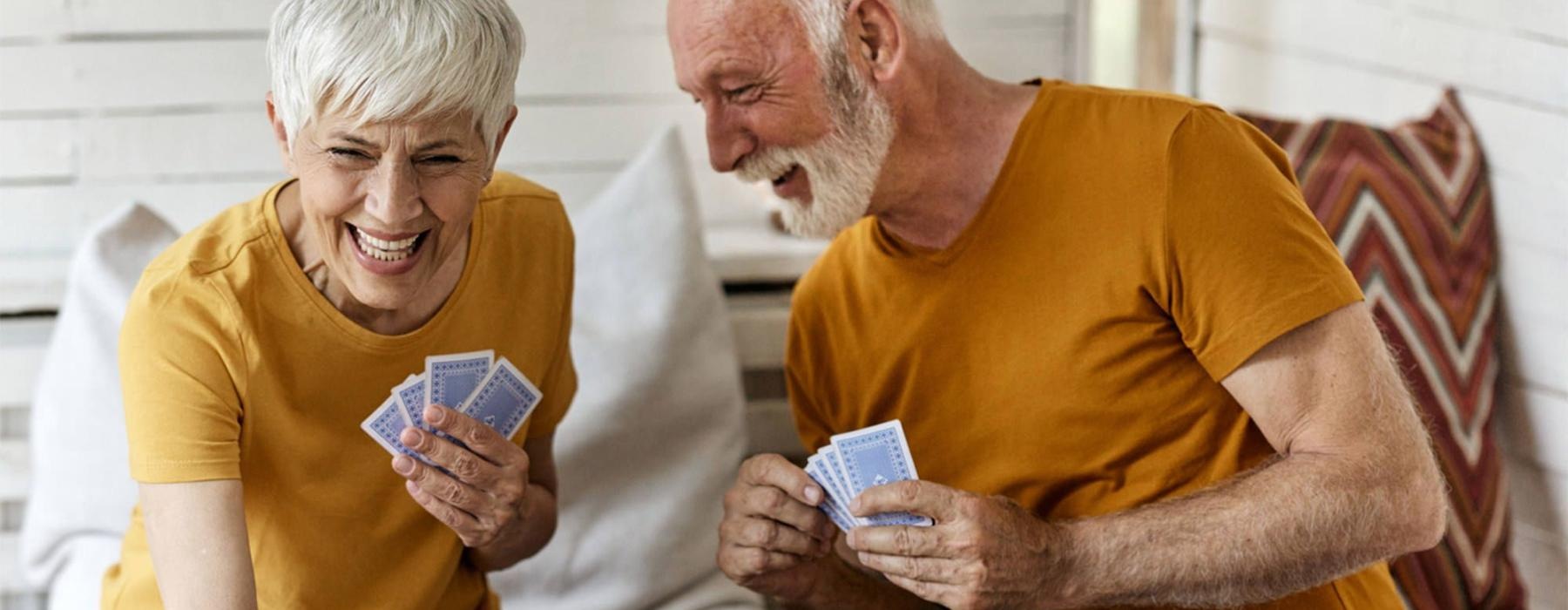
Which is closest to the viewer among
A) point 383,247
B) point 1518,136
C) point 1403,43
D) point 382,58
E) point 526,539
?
point 382,58

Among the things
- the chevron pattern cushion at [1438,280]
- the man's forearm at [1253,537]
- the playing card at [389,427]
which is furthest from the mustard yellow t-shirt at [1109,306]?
the playing card at [389,427]

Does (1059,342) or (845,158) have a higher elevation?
(845,158)

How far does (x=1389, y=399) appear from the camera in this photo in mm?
1614

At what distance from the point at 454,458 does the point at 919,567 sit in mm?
516

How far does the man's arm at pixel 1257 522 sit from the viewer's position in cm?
158

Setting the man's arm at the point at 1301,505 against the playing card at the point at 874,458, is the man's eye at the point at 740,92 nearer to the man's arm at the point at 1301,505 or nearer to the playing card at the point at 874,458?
the playing card at the point at 874,458

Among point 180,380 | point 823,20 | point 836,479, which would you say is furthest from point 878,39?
point 180,380

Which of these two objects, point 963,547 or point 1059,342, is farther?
point 1059,342

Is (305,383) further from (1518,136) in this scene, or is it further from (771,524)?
(1518,136)

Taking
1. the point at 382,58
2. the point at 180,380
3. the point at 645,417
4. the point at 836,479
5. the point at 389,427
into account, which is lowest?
the point at 645,417

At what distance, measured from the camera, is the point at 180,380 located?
1527 mm

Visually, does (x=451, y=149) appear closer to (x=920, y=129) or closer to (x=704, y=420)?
(x=920, y=129)

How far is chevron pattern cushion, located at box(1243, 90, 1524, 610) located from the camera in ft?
7.32

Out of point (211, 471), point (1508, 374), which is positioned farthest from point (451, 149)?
point (1508, 374)
